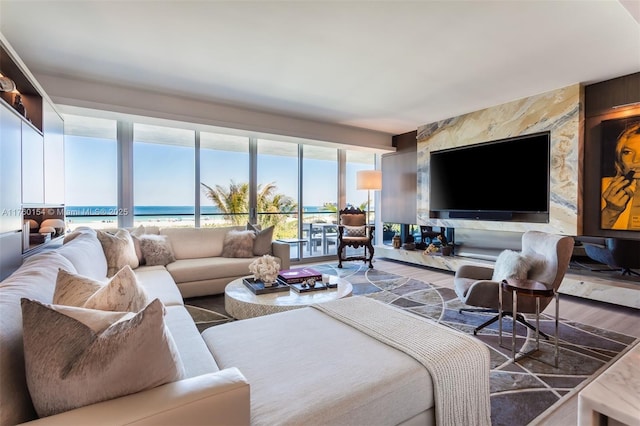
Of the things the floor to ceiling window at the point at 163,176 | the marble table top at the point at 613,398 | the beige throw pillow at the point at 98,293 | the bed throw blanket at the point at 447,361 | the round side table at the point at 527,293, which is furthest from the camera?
the floor to ceiling window at the point at 163,176

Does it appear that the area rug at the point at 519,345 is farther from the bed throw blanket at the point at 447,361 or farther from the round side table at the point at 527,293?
the bed throw blanket at the point at 447,361

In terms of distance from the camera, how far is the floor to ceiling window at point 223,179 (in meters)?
5.18

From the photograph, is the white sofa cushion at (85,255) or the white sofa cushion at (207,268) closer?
the white sofa cushion at (85,255)

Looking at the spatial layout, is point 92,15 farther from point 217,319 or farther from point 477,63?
point 477,63

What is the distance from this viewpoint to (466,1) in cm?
220

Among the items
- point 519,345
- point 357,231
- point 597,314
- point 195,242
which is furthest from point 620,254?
point 195,242

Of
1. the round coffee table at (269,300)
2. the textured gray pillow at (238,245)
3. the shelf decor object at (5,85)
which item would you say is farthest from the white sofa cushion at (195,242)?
the shelf decor object at (5,85)

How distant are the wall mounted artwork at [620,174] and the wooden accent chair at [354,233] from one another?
3123 millimetres

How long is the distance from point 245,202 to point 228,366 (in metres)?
4.38

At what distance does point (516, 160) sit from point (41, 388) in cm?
510

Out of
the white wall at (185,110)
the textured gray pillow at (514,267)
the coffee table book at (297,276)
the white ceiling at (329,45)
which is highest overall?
the white ceiling at (329,45)

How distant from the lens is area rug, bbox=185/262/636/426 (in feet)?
5.91

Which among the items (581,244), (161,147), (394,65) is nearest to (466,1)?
(394,65)

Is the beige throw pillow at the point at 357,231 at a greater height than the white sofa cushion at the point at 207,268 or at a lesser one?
greater
